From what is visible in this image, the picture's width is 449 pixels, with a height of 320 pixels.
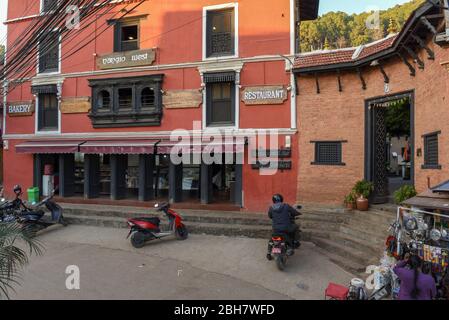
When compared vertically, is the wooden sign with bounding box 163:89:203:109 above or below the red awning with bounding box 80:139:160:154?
above

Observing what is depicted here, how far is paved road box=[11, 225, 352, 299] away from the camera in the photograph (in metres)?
6.26

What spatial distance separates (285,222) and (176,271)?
8.75ft

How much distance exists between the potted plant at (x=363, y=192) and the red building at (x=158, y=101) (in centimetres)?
214

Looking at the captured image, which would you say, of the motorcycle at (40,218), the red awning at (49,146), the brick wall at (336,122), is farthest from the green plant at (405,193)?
the red awning at (49,146)

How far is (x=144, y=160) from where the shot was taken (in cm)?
1284

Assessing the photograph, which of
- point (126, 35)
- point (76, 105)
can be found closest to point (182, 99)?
point (126, 35)

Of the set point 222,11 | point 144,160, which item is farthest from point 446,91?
point 144,160

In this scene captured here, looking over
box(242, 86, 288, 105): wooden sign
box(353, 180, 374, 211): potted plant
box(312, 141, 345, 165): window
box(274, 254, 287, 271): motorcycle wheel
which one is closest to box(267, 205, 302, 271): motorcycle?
box(274, 254, 287, 271): motorcycle wheel

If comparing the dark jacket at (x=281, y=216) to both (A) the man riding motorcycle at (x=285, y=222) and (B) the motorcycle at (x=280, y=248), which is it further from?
(B) the motorcycle at (x=280, y=248)

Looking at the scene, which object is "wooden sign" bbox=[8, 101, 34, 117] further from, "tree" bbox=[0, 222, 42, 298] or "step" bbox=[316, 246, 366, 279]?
"step" bbox=[316, 246, 366, 279]

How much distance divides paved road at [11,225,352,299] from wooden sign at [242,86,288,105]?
16.1ft

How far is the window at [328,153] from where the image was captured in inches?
433
